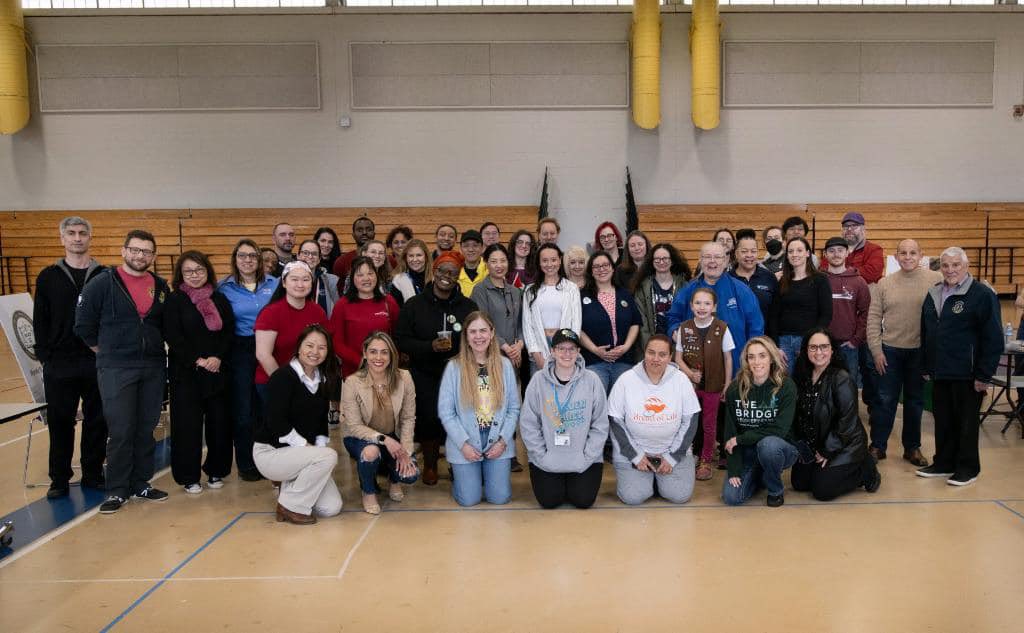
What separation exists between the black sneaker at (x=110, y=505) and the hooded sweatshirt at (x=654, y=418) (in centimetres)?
281

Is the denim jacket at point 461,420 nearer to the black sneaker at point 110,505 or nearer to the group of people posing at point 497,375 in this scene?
the group of people posing at point 497,375

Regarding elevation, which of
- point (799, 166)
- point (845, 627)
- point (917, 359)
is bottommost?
point (845, 627)

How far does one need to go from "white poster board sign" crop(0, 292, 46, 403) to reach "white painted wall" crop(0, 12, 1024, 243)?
680 cm

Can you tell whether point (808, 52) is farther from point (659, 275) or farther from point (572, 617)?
point (572, 617)

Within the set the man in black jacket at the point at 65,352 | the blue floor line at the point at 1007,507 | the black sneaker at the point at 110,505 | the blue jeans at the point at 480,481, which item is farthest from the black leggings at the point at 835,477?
the man in black jacket at the point at 65,352

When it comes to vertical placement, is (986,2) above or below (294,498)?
above

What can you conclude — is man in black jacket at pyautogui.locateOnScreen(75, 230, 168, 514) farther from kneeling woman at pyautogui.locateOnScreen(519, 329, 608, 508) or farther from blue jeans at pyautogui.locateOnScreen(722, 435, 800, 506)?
blue jeans at pyautogui.locateOnScreen(722, 435, 800, 506)

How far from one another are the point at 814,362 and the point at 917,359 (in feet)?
3.44

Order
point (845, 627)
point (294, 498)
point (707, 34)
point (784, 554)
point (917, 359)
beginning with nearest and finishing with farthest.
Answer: point (845, 627) < point (784, 554) < point (294, 498) < point (917, 359) < point (707, 34)

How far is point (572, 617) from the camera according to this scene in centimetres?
277

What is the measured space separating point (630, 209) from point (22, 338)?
818cm

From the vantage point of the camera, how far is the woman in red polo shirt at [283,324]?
13.8 feet

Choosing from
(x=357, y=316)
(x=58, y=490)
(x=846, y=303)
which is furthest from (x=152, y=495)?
(x=846, y=303)

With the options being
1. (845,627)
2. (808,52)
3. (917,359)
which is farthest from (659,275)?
(808,52)
